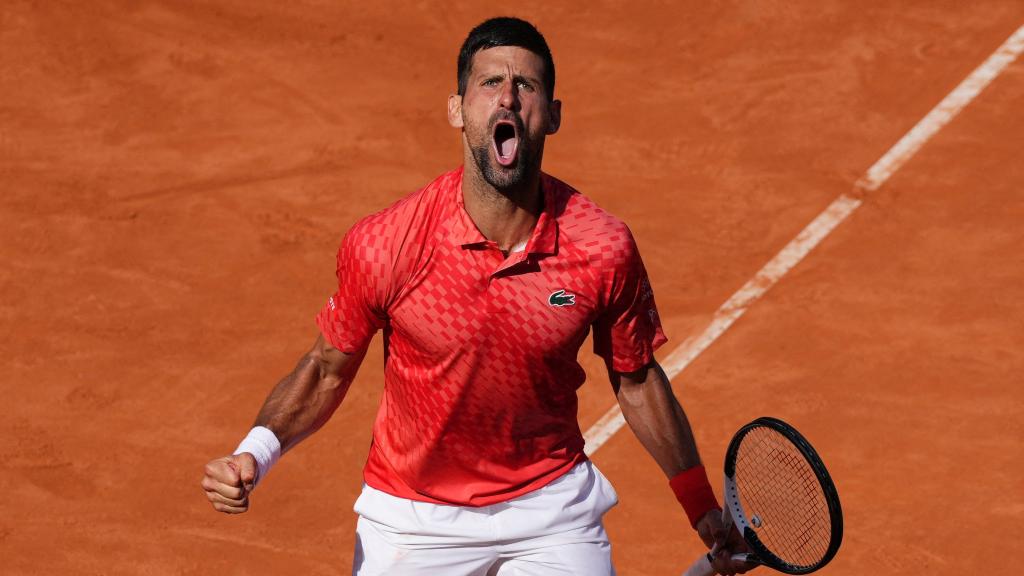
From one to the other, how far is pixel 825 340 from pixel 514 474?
14.1ft

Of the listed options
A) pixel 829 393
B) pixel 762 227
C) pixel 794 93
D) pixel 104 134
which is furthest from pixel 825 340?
pixel 104 134

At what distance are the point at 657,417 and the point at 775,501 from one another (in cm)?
Answer: 66

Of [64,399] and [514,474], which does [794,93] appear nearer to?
[64,399]

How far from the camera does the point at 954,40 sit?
1191 cm

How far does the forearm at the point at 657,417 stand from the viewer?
17.5 ft

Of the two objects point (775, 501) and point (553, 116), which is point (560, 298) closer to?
point (553, 116)

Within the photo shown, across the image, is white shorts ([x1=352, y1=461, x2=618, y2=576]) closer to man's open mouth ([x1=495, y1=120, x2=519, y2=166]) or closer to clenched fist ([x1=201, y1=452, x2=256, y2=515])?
clenched fist ([x1=201, y1=452, x2=256, y2=515])

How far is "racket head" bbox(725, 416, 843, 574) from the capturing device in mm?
5383

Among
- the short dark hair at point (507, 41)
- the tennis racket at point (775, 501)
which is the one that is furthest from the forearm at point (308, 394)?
the tennis racket at point (775, 501)

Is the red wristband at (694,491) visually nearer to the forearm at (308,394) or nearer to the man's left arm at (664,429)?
the man's left arm at (664,429)

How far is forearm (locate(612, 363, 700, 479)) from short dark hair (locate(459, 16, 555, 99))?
1059 mm

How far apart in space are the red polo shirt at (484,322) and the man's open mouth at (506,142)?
28cm

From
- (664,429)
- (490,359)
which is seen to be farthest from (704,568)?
(490,359)

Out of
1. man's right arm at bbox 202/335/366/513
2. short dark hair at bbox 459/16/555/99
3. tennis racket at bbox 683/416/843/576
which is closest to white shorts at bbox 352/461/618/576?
man's right arm at bbox 202/335/366/513
